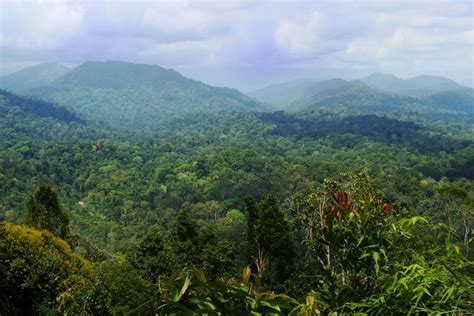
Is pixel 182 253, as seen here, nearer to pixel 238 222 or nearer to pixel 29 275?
pixel 29 275

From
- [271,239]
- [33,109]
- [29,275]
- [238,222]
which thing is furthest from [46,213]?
[33,109]

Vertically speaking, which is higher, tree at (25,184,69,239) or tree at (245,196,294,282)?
tree at (25,184,69,239)

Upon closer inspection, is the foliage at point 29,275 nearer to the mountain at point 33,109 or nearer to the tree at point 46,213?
the tree at point 46,213

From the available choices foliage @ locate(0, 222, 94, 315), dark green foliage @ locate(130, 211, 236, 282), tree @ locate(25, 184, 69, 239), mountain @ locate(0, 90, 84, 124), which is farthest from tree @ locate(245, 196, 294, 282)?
mountain @ locate(0, 90, 84, 124)

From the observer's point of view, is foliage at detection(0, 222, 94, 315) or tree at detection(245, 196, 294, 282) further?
tree at detection(245, 196, 294, 282)

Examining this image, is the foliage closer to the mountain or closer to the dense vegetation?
the dense vegetation

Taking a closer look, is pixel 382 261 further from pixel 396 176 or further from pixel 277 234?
pixel 396 176

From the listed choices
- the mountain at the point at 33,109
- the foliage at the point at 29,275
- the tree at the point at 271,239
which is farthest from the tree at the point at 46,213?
the mountain at the point at 33,109
